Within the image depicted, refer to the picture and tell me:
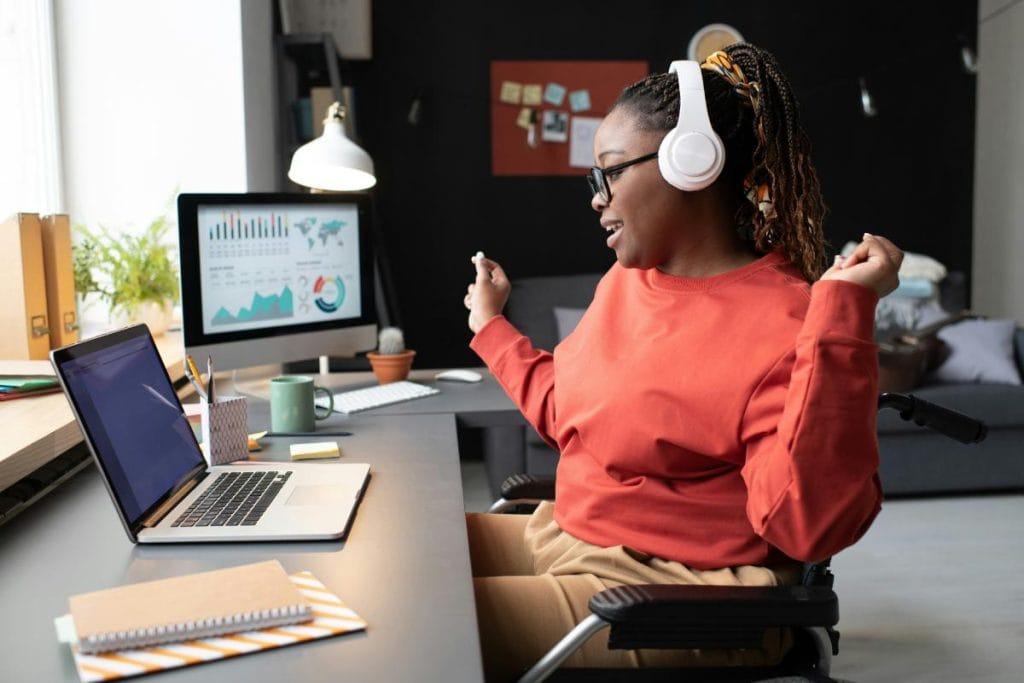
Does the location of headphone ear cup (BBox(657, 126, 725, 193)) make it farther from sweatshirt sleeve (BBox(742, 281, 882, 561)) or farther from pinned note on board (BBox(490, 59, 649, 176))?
pinned note on board (BBox(490, 59, 649, 176))

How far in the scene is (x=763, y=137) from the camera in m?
1.40

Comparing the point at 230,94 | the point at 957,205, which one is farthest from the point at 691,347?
the point at 957,205

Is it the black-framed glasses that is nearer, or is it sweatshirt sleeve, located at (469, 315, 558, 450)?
the black-framed glasses

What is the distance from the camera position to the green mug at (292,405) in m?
1.95

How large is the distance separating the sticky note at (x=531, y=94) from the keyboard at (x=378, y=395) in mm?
2504

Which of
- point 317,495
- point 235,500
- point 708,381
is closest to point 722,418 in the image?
point 708,381

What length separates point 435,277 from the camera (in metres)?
4.77

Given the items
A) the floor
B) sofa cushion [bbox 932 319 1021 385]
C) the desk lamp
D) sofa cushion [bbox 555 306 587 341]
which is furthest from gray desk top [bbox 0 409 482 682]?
sofa cushion [bbox 932 319 1021 385]

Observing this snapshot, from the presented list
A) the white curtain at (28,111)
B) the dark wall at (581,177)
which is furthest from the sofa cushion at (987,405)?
the white curtain at (28,111)

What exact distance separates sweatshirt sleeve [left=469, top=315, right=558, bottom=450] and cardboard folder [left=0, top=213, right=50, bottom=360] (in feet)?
3.62

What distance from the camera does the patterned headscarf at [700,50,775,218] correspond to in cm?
141

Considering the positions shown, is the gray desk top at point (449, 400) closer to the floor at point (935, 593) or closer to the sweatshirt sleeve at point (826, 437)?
the sweatshirt sleeve at point (826, 437)

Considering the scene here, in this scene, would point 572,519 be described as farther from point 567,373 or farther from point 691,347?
point 691,347

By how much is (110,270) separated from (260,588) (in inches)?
80.3
